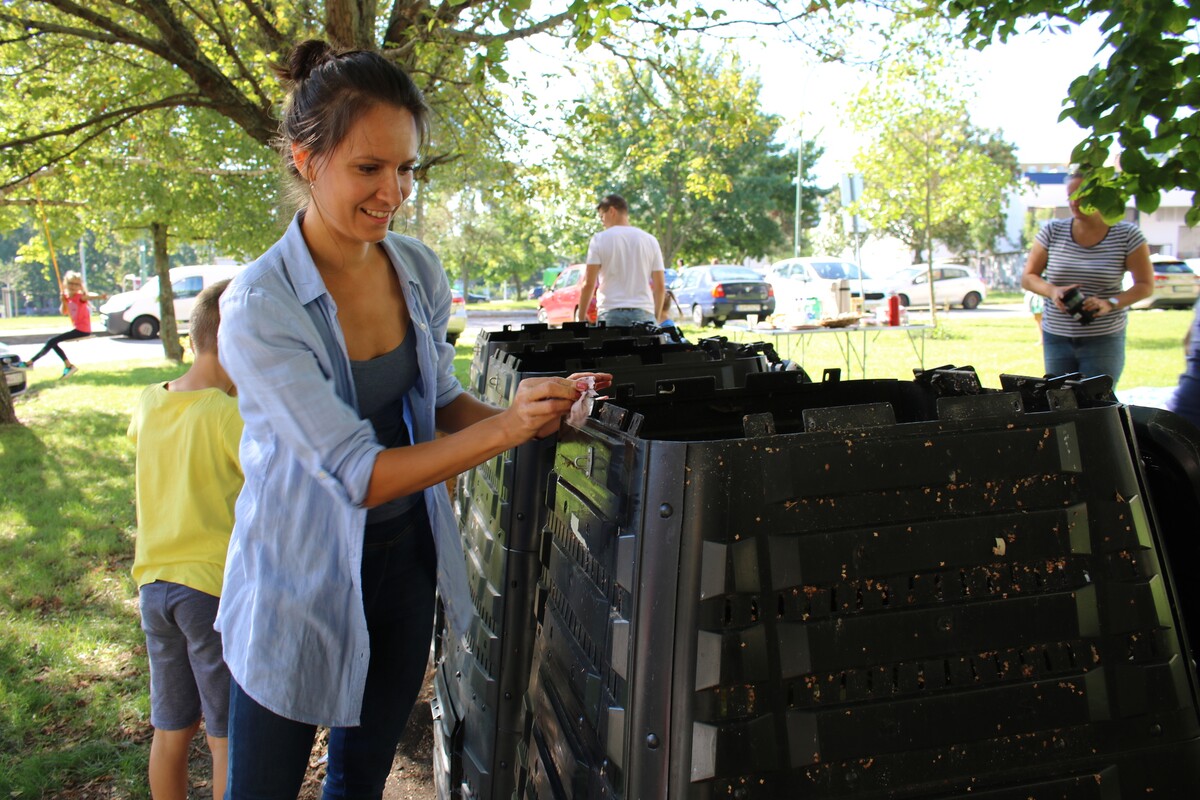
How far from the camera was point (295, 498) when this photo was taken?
171 centimetres

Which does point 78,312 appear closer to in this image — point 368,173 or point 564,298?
point 564,298

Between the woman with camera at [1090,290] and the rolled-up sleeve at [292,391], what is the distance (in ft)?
14.7

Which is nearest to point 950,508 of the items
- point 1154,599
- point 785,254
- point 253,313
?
point 1154,599

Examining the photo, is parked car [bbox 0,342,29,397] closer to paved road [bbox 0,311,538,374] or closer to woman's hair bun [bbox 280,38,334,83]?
paved road [bbox 0,311,538,374]

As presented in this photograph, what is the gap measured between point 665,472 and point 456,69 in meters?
6.18

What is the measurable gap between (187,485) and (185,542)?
158 millimetres

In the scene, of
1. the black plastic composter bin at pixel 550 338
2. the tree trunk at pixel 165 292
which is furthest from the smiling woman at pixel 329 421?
the tree trunk at pixel 165 292

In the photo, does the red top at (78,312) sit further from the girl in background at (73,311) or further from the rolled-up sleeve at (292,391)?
the rolled-up sleeve at (292,391)

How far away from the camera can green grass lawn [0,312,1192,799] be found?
349 cm

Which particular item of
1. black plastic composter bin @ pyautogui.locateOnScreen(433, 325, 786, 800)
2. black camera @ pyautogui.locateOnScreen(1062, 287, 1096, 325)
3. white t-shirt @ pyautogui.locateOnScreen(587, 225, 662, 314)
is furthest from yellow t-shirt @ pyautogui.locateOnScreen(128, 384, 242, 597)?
white t-shirt @ pyautogui.locateOnScreen(587, 225, 662, 314)

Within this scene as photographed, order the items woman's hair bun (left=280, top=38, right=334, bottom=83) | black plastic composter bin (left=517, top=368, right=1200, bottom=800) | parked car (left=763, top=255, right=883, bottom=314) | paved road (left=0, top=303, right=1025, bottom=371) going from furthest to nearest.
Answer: parked car (left=763, top=255, right=883, bottom=314), paved road (left=0, top=303, right=1025, bottom=371), woman's hair bun (left=280, top=38, right=334, bottom=83), black plastic composter bin (left=517, top=368, right=1200, bottom=800)

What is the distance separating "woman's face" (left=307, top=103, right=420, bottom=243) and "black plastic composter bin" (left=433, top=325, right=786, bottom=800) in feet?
1.85

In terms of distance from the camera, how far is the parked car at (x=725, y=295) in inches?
857

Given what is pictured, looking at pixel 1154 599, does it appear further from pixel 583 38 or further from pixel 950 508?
pixel 583 38
